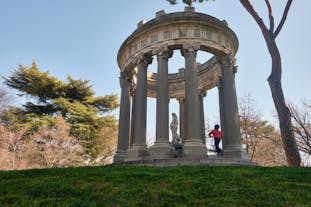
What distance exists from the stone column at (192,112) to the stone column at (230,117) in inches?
93.3

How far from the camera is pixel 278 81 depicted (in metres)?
13.8

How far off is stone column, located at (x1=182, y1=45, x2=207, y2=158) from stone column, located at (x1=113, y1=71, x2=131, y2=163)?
17.1 feet

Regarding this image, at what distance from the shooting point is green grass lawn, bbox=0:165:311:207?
5.33m

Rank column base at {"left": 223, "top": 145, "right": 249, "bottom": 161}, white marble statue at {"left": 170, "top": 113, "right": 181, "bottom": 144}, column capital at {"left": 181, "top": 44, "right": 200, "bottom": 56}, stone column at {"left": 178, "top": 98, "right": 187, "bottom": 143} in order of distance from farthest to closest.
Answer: stone column at {"left": 178, "top": 98, "right": 187, "bottom": 143}
white marble statue at {"left": 170, "top": 113, "right": 181, "bottom": 144}
column capital at {"left": 181, "top": 44, "right": 200, "bottom": 56}
column base at {"left": 223, "top": 145, "right": 249, "bottom": 161}

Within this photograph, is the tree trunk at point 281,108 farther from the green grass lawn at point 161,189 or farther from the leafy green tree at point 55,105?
the leafy green tree at point 55,105

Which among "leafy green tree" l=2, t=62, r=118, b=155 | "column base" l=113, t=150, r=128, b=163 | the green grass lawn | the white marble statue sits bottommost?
the green grass lawn

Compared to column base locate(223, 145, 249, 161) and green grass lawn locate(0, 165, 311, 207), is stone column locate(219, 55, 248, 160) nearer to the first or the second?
column base locate(223, 145, 249, 161)

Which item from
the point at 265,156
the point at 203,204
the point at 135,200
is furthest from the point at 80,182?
the point at 265,156

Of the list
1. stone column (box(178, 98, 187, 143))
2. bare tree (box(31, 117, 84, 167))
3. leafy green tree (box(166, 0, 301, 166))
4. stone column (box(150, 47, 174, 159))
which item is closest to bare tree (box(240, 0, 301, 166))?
leafy green tree (box(166, 0, 301, 166))

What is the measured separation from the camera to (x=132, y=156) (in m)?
14.2

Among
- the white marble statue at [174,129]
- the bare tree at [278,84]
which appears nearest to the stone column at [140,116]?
the white marble statue at [174,129]

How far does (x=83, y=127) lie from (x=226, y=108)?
66.0 feet

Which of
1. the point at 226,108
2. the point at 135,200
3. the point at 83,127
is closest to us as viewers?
the point at 135,200

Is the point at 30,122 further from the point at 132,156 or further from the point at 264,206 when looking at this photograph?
the point at 264,206
